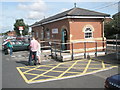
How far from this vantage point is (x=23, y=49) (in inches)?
699

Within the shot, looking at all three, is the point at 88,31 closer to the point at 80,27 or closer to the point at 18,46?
the point at 80,27

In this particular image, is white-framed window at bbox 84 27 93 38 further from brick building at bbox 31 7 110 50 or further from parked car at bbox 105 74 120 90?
parked car at bbox 105 74 120 90

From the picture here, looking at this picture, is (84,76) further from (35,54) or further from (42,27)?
(42,27)

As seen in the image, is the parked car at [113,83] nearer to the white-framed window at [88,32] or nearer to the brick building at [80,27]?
the brick building at [80,27]

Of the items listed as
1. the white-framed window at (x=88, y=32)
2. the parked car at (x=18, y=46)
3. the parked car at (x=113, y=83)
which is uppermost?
the white-framed window at (x=88, y=32)

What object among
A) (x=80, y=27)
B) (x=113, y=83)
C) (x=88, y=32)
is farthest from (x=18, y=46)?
(x=113, y=83)

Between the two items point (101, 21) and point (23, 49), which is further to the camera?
point (23, 49)

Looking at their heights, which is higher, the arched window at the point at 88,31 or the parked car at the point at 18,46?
the arched window at the point at 88,31

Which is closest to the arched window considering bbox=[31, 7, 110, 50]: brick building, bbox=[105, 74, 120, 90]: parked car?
bbox=[31, 7, 110, 50]: brick building

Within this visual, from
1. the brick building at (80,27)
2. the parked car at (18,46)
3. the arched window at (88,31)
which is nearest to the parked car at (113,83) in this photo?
the brick building at (80,27)

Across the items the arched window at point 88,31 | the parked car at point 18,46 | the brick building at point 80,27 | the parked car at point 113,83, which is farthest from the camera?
the parked car at point 18,46

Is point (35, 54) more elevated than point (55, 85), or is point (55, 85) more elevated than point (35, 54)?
point (35, 54)

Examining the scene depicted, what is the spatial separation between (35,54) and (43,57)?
2.34 meters

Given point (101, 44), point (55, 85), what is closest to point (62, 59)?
point (55, 85)
